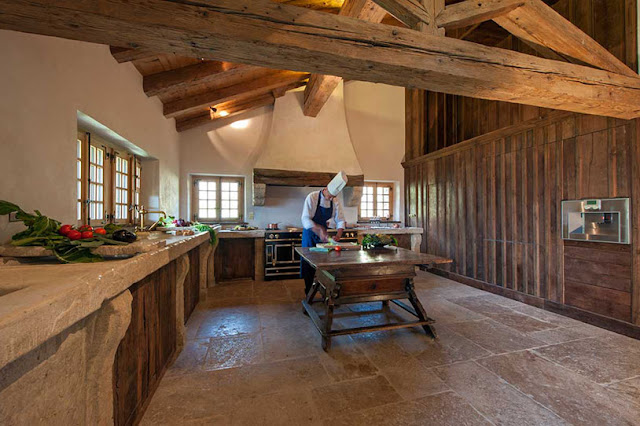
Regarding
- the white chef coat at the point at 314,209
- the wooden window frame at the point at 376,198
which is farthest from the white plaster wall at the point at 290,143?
the white chef coat at the point at 314,209

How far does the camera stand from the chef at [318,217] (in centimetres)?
374

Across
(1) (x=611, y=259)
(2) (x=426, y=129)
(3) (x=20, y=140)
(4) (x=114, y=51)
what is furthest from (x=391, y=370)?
(2) (x=426, y=129)

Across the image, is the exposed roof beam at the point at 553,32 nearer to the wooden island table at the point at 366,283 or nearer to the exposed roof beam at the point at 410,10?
the exposed roof beam at the point at 410,10

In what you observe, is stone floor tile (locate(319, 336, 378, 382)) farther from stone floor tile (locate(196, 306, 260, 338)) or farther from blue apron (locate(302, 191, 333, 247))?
blue apron (locate(302, 191, 333, 247))

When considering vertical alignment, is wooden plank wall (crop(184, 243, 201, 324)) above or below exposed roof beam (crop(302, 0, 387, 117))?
below

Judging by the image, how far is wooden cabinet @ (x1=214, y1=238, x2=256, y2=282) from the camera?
4.83m

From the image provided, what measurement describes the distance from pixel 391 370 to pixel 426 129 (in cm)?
507

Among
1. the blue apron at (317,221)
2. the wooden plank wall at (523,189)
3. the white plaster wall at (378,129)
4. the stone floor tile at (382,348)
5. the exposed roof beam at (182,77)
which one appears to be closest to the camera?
the stone floor tile at (382,348)

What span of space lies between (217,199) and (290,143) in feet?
6.43

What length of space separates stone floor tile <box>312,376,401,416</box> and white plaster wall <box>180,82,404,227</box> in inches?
161

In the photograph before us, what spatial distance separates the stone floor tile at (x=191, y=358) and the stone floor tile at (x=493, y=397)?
191cm

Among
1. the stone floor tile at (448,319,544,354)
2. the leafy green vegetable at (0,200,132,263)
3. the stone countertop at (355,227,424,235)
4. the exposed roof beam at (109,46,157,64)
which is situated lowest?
the stone floor tile at (448,319,544,354)

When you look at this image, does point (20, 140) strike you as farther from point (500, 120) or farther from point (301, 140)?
point (500, 120)

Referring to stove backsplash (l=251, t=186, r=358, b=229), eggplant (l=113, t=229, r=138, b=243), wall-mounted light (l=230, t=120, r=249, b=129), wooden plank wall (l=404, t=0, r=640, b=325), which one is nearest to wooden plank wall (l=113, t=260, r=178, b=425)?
eggplant (l=113, t=229, r=138, b=243)
